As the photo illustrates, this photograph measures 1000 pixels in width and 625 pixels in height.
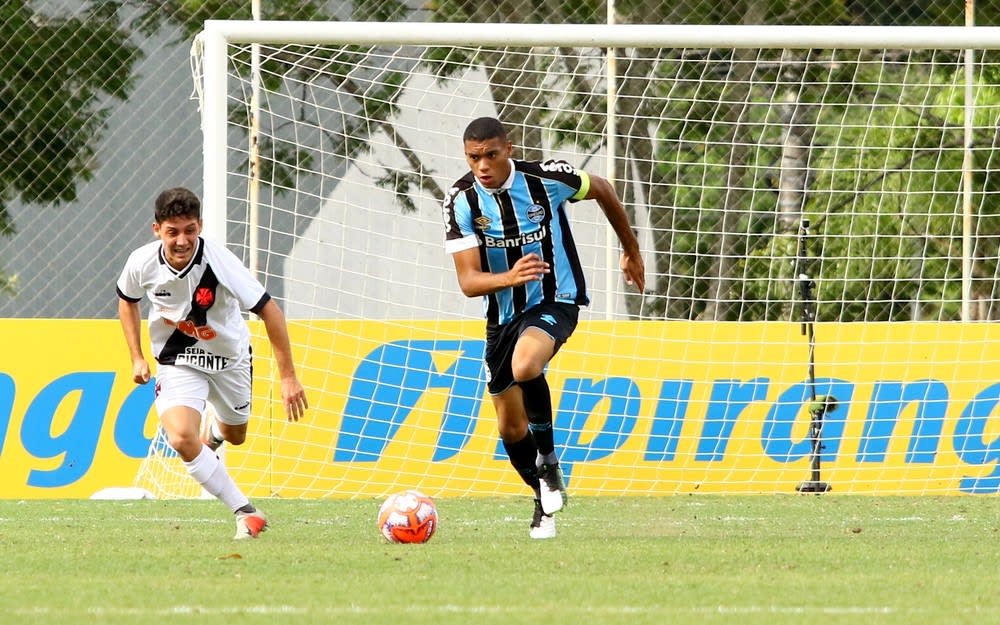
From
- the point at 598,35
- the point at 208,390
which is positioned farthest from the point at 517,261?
the point at 598,35

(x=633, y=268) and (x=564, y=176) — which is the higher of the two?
(x=564, y=176)

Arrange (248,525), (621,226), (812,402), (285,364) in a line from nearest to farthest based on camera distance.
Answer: (285,364)
(248,525)
(621,226)
(812,402)

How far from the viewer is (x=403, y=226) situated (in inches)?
436

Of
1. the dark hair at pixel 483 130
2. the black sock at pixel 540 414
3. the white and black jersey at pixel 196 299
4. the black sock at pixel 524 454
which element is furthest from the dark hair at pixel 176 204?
the black sock at pixel 524 454

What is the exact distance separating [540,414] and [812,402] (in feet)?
12.3

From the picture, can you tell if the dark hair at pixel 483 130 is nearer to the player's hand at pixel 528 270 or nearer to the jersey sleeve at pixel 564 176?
the jersey sleeve at pixel 564 176

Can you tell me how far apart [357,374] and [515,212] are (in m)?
3.56

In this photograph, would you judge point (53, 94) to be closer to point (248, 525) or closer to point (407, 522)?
point (248, 525)

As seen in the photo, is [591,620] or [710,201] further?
[710,201]

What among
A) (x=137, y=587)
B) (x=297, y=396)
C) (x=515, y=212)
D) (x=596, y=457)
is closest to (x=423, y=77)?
(x=596, y=457)

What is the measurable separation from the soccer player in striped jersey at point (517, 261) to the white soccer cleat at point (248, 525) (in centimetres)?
112

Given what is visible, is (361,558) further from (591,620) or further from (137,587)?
(591,620)

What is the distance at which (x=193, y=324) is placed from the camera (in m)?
6.62

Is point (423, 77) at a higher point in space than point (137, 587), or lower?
higher
